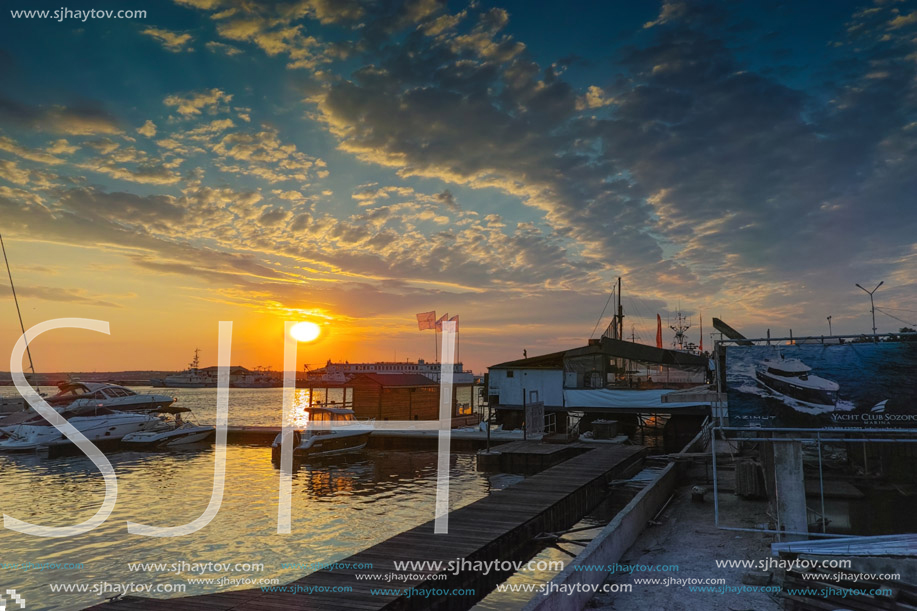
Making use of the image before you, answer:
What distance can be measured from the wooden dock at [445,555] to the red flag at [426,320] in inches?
1556

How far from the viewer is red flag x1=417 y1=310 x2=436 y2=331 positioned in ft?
200

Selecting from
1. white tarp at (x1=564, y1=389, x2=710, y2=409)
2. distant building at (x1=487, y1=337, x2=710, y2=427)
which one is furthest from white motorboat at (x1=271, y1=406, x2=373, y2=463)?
white tarp at (x1=564, y1=389, x2=710, y2=409)

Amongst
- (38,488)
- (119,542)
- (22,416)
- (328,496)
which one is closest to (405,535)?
(119,542)

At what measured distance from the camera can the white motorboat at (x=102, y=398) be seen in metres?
52.6

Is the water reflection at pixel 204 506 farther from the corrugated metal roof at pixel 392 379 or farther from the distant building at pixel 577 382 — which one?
the corrugated metal roof at pixel 392 379

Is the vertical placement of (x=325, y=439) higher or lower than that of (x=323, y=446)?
higher

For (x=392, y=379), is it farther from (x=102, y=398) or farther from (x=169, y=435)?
(x=102, y=398)

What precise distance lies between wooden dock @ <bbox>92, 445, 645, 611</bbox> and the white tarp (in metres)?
19.8

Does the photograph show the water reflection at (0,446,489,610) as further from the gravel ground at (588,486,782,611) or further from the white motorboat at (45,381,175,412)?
the gravel ground at (588,486,782,611)

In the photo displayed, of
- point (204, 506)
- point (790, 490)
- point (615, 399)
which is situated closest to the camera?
point (790, 490)

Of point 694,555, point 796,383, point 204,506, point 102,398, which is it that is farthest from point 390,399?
point 796,383

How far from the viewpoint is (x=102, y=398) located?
53.9 metres

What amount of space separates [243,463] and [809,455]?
35736mm

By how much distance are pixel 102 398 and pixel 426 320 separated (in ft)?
109
